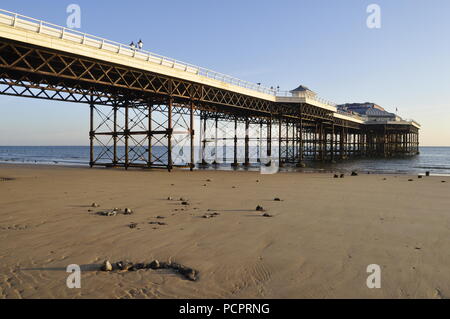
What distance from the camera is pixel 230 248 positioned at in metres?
6.08

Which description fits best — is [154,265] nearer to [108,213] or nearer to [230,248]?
[230,248]

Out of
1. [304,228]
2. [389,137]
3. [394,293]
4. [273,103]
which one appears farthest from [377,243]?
[389,137]

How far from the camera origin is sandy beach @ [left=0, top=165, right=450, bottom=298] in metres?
4.30

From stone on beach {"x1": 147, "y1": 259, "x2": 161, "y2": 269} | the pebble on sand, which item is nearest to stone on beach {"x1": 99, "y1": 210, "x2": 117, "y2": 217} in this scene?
the pebble on sand

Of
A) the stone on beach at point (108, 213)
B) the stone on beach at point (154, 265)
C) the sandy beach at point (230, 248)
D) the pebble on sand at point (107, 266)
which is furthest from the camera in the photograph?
the stone on beach at point (108, 213)

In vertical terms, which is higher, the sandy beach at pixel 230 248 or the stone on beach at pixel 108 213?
the stone on beach at pixel 108 213

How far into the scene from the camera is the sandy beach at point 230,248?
4301 millimetres

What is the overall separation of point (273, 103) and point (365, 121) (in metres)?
46.1

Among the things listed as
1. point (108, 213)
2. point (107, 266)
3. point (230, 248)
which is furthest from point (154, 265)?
point (108, 213)

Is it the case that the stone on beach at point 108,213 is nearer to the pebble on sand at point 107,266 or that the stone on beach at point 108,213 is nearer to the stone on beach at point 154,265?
the pebble on sand at point 107,266

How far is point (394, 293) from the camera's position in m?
4.15

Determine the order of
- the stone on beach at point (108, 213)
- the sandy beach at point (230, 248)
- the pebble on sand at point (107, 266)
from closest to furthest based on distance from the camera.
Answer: the sandy beach at point (230, 248) < the pebble on sand at point (107, 266) < the stone on beach at point (108, 213)

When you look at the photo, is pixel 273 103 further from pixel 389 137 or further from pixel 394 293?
pixel 389 137

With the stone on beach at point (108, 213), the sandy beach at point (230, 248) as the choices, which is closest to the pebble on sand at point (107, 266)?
the sandy beach at point (230, 248)
